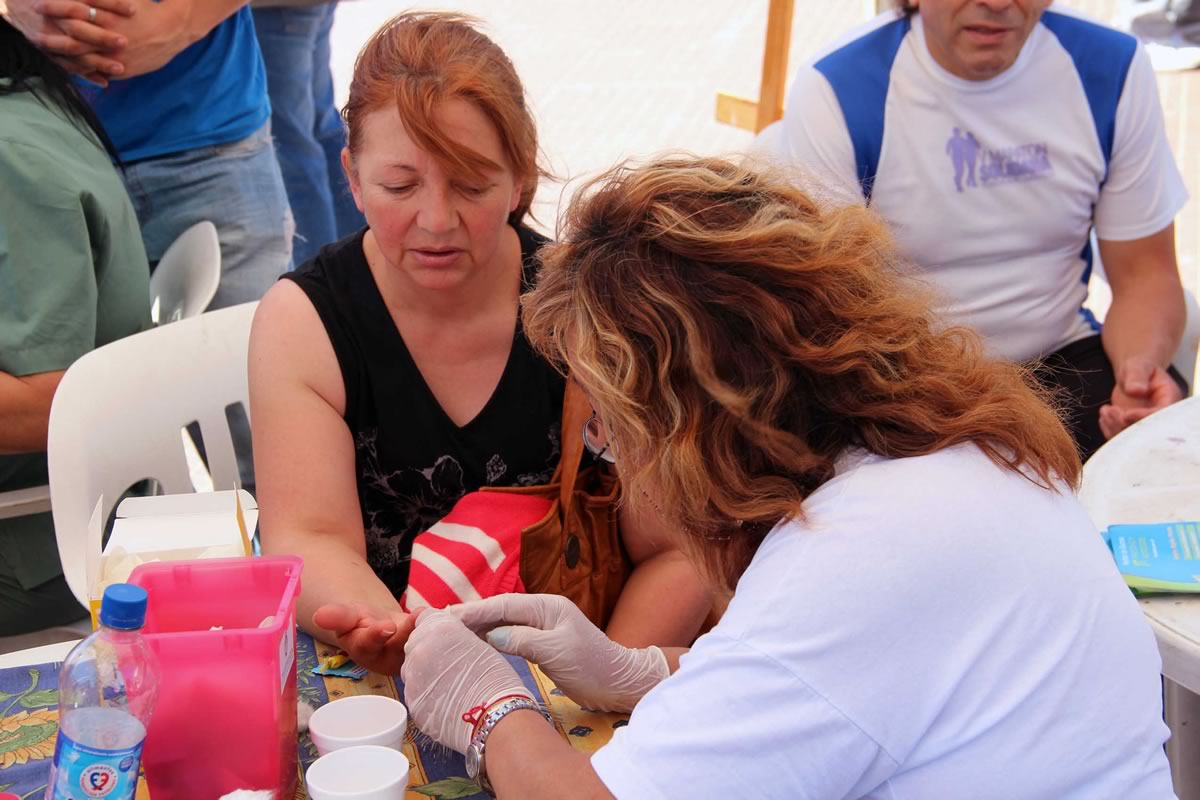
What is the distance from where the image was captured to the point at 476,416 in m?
1.86

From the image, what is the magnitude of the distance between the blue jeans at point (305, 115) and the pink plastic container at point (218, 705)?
2224 mm

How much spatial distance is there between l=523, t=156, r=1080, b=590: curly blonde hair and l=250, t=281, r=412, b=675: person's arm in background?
1.92 feet

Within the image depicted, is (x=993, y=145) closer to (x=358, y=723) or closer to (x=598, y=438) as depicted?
(x=598, y=438)

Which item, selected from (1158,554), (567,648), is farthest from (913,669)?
(1158,554)

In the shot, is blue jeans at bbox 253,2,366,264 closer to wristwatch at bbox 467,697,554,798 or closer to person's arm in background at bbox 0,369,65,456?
person's arm in background at bbox 0,369,65,456

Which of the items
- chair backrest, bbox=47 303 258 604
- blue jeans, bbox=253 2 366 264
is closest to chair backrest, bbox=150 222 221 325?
chair backrest, bbox=47 303 258 604

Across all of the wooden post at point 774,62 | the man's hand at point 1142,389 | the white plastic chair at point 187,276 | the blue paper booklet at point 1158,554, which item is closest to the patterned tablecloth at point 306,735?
the blue paper booklet at point 1158,554

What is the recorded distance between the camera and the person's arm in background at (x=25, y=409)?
194 cm

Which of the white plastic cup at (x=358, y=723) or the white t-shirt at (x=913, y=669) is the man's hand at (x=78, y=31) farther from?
the white t-shirt at (x=913, y=669)

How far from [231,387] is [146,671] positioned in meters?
1.12

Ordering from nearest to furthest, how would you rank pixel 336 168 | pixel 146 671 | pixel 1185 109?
pixel 146 671 → pixel 336 168 → pixel 1185 109

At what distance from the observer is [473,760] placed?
1188 mm

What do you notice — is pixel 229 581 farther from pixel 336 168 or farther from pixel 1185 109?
pixel 1185 109

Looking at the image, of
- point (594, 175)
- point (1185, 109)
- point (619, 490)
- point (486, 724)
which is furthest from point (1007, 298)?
point (1185, 109)
